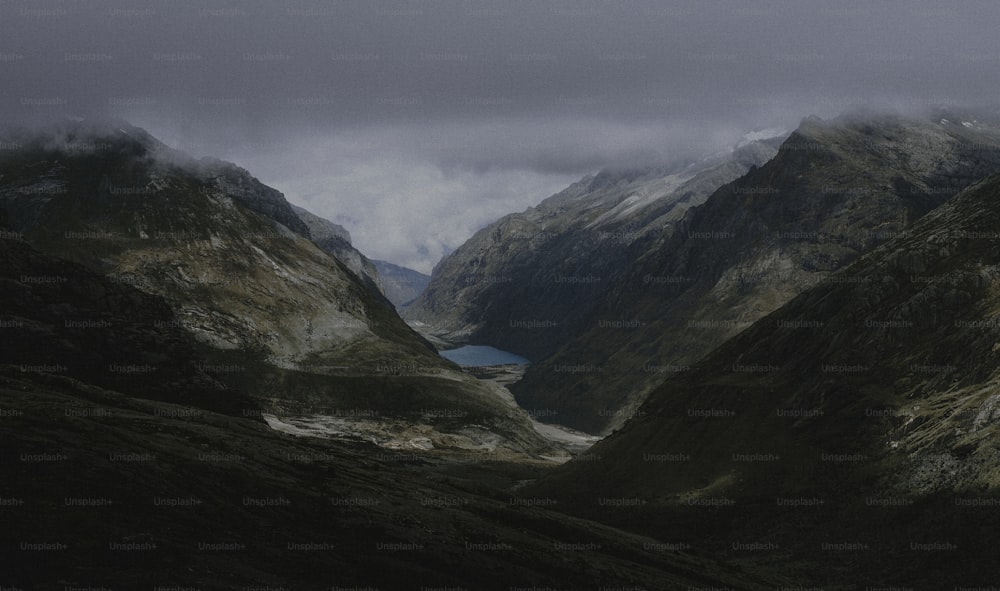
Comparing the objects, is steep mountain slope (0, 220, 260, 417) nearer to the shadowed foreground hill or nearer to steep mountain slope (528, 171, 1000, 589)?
the shadowed foreground hill

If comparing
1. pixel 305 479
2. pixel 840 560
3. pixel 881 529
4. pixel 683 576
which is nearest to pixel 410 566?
pixel 305 479

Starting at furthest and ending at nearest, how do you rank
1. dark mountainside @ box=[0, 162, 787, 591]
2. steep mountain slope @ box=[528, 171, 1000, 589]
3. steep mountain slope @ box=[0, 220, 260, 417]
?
steep mountain slope @ box=[0, 220, 260, 417]
steep mountain slope @ box=[528, 171, 1000, 589]
dark mountainside @ box=[0, 162, 787, 591]

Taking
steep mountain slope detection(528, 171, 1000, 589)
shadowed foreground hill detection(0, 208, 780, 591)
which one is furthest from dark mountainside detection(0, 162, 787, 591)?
steep mountain slope detection(528, 171, 1000, 589)

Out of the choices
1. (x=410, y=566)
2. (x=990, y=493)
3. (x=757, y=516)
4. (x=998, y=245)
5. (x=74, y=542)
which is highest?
(x=998, y=245)

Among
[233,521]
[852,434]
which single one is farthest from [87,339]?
[852,434]

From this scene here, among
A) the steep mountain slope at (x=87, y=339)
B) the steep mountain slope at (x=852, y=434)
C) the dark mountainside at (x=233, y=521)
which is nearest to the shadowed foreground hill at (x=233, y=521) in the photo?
the dark mountainside at (x=233, y=521)

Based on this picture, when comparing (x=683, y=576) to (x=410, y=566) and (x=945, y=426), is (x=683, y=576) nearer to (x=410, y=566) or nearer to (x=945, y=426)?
(x=410, y=566)

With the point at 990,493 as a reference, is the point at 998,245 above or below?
above

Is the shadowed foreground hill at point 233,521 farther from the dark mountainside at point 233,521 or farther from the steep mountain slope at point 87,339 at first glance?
the steep mountain slope at point 87,339
